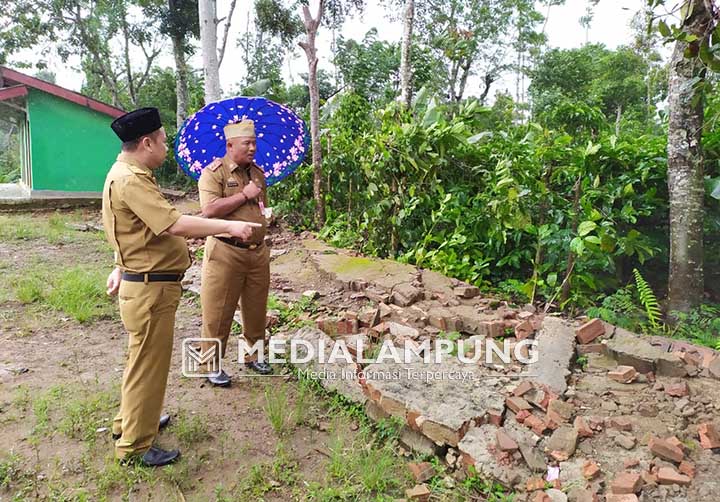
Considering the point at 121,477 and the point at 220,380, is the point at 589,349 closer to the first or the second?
the point at 220,380

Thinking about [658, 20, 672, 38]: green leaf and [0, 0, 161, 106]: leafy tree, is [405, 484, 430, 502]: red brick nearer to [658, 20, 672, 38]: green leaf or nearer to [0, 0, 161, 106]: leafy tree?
[658, 20, 672, 38]: green leaf

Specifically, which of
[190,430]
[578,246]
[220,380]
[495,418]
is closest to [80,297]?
[220,380]

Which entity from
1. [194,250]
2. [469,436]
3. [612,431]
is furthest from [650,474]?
[194,250]

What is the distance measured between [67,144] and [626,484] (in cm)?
1278

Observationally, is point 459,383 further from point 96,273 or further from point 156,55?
point 156,55

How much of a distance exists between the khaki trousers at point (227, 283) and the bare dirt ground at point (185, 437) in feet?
1.56

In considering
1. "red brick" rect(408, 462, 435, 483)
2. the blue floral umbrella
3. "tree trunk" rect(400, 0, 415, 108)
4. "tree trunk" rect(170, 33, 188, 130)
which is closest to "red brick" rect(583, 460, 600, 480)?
"red brick" rect(408, 462, 435, 483)

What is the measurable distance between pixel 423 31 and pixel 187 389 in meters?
18.3

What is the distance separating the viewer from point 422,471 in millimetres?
2512

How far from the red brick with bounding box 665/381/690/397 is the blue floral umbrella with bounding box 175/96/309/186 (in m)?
3.14

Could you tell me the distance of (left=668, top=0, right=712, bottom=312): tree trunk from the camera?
4008 mm

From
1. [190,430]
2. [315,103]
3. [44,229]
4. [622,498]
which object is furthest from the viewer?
[44,229]

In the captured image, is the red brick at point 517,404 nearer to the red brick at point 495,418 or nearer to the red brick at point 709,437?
the red brick at point 495,418

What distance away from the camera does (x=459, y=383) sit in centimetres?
308
